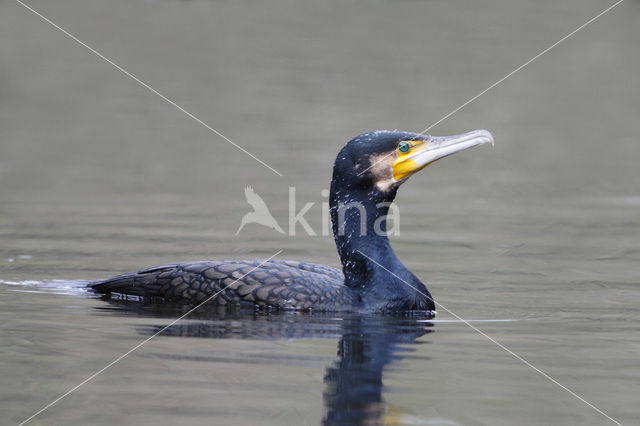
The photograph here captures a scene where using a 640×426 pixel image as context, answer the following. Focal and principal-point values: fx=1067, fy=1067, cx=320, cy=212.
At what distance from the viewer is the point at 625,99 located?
20.2 meters

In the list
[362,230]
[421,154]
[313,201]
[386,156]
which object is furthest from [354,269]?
[313,201]

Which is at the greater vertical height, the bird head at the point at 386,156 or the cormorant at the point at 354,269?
the bird head at the point at 386,156

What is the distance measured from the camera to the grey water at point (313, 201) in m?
5.70

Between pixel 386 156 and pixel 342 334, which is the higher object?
pixel 386 156

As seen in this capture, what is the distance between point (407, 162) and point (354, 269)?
0.86m

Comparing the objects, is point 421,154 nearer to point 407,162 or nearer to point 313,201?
point 407,162

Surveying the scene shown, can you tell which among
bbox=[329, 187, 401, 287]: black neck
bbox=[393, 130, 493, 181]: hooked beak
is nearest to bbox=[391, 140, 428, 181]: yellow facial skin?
bbox=[393, 130, 493, 181]: hooked beak

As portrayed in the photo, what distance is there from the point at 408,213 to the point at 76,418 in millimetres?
7307

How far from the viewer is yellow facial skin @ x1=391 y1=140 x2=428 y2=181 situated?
24.5 ft

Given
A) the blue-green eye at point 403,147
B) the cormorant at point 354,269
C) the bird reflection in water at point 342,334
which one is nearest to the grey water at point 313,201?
the bird reflection in water at point 342,334

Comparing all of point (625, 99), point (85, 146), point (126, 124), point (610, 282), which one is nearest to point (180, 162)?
point (85, 146)

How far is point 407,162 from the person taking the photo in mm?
7461

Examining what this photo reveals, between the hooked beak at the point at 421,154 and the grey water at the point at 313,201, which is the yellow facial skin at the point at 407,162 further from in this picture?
the grey water at the point at 313,201

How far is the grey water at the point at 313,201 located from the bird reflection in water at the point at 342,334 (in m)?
0.02
